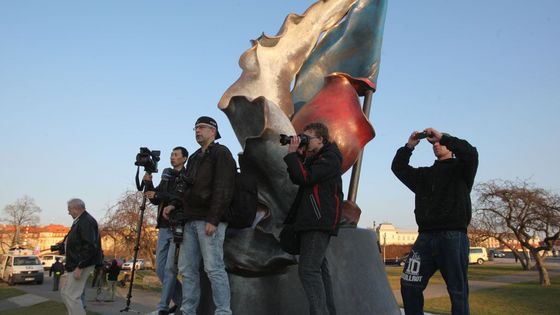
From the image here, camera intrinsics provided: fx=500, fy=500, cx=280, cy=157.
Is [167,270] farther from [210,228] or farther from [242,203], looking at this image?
[210,228]

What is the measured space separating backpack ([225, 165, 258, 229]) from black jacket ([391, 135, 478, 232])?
1.48 m

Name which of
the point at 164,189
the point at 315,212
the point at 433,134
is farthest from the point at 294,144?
the point at 164,189

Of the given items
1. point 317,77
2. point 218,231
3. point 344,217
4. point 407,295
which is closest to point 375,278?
point 344,217

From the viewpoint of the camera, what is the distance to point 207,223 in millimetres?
4102

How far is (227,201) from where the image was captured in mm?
4188

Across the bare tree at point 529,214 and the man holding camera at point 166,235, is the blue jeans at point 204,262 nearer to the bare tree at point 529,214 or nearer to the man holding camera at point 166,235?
the man holding camera at point 166,235

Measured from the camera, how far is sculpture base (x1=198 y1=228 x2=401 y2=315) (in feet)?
16.0

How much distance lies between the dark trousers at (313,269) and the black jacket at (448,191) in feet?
2.78

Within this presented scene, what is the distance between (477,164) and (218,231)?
7.07 ft

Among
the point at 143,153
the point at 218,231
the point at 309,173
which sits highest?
the point at 143,153

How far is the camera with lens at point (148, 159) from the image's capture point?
532 cm

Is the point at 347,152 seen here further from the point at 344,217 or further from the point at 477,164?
the point at 477,164

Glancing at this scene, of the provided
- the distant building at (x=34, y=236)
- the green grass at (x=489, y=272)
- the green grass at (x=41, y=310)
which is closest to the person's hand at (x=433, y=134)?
the green grass at (x=41, y=310)

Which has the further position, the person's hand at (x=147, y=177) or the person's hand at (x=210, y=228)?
the person's hand at (x=147, y=177)
